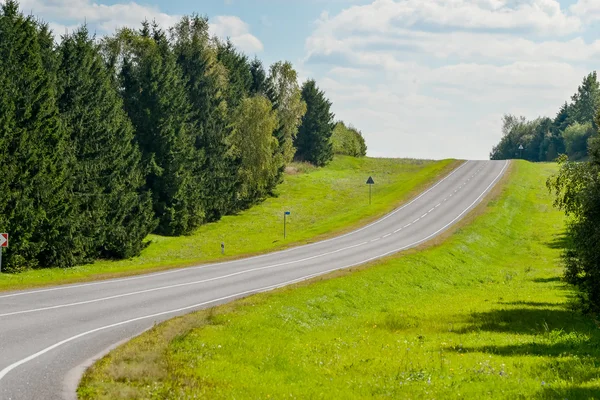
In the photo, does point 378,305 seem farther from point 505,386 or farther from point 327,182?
point 327,182

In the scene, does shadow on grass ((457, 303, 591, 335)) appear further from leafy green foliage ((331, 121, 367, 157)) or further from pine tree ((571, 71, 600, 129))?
pine tree ((571, 71, 600, 129))

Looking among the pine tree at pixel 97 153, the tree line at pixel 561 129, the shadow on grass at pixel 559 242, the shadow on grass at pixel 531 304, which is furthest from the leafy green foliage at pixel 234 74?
the tree line at pixel 561 129

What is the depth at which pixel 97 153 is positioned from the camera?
44719 mm

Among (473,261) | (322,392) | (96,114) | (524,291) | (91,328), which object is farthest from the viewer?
(473,261)

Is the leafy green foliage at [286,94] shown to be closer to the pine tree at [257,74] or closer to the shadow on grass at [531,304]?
the pine tree at [257,74]

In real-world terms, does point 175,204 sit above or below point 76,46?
below

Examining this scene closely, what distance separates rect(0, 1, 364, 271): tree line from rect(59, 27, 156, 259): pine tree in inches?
3.7

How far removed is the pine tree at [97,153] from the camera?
43281mm

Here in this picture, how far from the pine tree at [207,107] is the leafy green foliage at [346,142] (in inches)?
2229

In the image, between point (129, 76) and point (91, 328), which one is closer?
point (91, 328)

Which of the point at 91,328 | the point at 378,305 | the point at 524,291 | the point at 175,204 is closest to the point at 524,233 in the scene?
the point at 524,291

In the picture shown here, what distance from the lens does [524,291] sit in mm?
36250

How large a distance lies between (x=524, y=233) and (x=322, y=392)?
177 feet

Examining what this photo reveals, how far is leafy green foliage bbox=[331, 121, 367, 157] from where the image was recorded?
128 m
